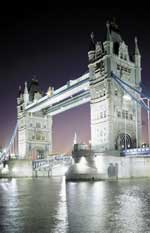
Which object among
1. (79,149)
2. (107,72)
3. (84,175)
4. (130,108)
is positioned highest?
(107,72)

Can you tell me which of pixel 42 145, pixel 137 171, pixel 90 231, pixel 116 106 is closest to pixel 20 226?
pixel 90 231

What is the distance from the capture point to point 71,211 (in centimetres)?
1564

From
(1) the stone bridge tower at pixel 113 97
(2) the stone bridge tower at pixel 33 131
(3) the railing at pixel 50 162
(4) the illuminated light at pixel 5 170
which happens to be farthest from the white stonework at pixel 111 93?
(4) the illuminated light at pixel 5 170

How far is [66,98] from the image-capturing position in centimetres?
7738

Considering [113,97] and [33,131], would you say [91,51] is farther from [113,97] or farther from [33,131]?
[33,131]

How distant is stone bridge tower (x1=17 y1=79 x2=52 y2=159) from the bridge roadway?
233cm

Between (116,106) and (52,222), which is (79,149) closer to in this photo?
(116,106)

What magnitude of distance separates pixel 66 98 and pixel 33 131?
14028 mm

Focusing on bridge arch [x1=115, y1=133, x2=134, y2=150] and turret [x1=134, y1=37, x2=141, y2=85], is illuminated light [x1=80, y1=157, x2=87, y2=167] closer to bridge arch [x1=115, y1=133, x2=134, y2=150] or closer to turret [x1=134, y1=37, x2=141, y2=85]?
bridge arch [x1=115, y1=133, x2=134, y2=150]

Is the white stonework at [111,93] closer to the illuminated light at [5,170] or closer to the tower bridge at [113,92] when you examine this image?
the tower bridge at [113,92]

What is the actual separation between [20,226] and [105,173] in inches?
1372

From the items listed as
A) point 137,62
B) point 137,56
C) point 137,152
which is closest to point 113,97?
point 137,62

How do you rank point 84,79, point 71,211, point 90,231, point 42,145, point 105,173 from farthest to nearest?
point 42,145
point 84,79
point 105,173
point 71,211
point 90,231

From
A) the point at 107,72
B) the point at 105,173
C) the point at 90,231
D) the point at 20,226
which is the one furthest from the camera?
the point at 107,72
